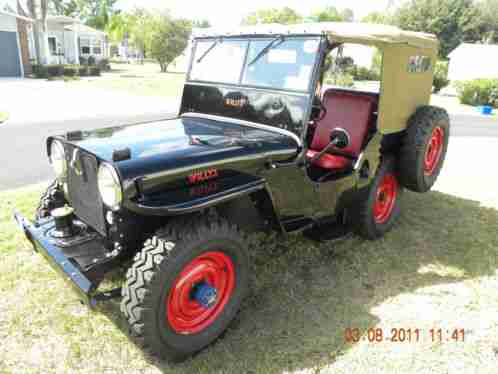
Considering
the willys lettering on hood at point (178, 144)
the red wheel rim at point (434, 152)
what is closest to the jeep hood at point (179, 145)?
the willys lettering on hood at point (178, 144)

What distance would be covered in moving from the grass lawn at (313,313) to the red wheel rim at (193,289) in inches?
8.5

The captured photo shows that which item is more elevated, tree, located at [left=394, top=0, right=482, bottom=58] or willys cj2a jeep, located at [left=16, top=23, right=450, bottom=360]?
tree, located at [left=394, top=0, right=482, bottom=58]

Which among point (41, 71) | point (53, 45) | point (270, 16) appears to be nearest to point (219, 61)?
point (41, 71)

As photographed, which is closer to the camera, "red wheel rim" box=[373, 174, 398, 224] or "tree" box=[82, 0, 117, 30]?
"red wheel rim" box=[373, 174, 398, 224]

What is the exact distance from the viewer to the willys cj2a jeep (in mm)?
2305

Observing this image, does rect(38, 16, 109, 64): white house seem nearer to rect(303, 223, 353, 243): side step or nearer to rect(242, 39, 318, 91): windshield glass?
rect(242, 39, 318, 91): windshield glass

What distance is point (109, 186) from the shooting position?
2277mm

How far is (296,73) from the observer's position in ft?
10.3

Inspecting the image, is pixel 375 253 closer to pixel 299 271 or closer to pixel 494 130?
pixel 299 271

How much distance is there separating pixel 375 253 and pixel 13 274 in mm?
3191

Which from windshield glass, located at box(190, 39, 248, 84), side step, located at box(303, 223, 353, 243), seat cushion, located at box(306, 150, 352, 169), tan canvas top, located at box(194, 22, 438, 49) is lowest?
side step, located at box(303, 223, 353, 243)

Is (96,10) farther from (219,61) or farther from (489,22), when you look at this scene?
(219,61)

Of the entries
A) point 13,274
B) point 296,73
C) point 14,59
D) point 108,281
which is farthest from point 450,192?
point 14,59
